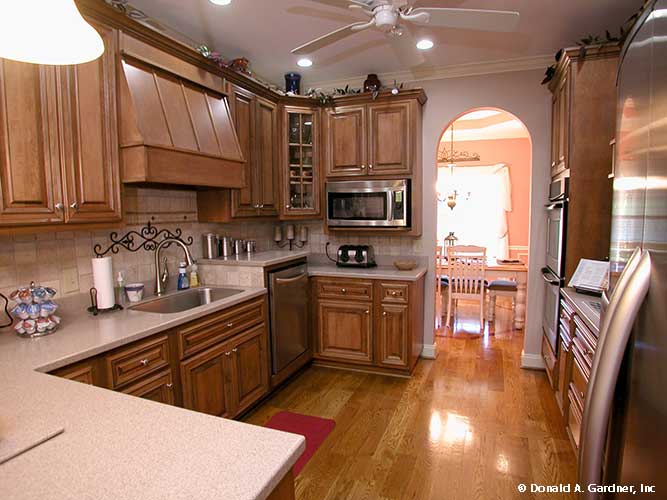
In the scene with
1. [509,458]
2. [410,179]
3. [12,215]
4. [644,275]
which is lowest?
[509,458]

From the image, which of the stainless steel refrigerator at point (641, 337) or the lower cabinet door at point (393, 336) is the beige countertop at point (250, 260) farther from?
the stainless steel refrigerator at point (641, 337)

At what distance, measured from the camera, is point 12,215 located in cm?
162

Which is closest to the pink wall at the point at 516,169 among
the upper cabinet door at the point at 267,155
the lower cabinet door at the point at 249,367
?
the upper cabinet door at the point at 267,155

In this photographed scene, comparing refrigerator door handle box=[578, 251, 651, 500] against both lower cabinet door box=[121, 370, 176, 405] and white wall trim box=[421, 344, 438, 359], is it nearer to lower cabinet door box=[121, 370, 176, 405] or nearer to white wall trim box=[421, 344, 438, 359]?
lower cabinet door box=[121, 370, 176, 405]

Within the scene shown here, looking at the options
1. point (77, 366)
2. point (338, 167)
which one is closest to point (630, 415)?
point (77, 366)

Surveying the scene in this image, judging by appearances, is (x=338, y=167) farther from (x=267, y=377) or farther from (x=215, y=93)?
(x=267, y=377)

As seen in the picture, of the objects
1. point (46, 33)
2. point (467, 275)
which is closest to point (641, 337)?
point (46, 33)

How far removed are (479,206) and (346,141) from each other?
4247mm

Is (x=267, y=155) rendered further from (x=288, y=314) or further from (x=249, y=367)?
(x=249, y=367)

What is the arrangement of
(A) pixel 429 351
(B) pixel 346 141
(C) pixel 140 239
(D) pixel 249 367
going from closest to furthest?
(C) pixel 140 239 → (D) pixel 249 367 → (B) pixel 346 141 → (A) pixel 429 351

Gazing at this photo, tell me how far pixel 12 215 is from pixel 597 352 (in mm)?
2048

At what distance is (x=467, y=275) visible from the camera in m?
4.72

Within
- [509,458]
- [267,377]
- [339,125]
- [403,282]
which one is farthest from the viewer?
[339,125]

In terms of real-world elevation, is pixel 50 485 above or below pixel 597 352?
below
